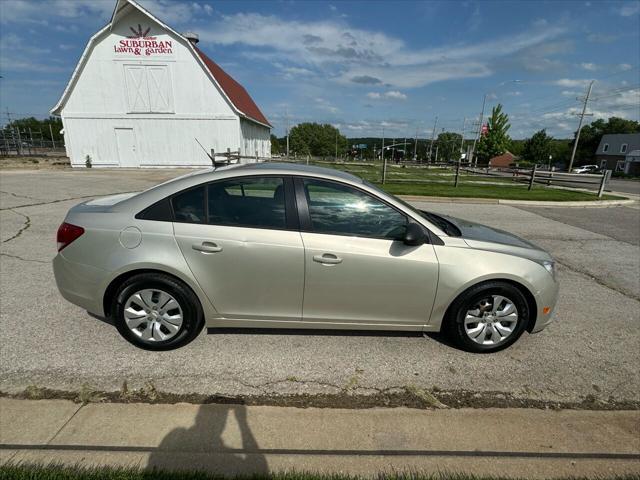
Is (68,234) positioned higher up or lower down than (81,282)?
higher up

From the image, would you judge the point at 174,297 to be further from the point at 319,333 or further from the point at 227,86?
the point at 227,86

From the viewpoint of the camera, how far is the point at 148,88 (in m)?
21.1

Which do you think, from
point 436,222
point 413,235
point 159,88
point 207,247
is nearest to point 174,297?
point 207,247

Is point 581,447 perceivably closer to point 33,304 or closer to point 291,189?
point 291,189

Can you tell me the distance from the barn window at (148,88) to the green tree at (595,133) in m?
77.6

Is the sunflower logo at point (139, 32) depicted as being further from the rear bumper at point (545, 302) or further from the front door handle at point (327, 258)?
the rear bumper at point (545, 302)

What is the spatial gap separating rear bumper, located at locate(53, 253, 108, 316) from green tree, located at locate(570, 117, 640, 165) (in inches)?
3351

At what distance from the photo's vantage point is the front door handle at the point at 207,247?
271 centimetres

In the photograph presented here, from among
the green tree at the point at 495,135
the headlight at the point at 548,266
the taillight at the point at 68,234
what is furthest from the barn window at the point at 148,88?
the green tree at the point at 495,135

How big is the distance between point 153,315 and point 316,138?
115677mm

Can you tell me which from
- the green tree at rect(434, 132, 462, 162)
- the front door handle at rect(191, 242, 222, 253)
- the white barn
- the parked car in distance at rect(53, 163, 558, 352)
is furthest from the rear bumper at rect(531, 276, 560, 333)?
the green tree at rect(434, 132, 462, 162)

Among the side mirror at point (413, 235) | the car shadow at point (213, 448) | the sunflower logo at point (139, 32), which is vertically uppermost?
the sunflower logo at point (139, 32)

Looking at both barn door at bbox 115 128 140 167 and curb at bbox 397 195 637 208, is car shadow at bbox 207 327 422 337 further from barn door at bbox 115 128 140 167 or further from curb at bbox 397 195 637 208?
barn door at bbox 115 128 140 167

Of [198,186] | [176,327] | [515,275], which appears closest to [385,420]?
[515,275]
